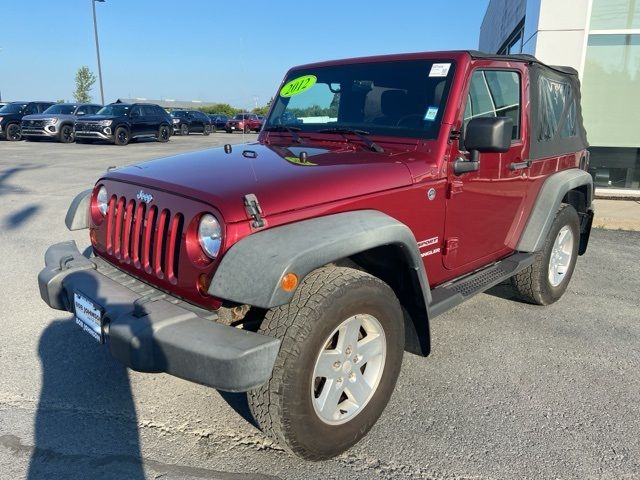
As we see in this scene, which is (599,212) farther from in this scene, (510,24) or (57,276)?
(510,24)

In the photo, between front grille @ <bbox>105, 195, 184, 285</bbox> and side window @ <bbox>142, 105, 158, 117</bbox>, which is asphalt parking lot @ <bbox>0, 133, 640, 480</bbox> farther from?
side window @ <bbox>142, 105, 158, 117</bbox>

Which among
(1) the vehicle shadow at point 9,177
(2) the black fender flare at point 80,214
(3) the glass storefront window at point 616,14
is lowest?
(1) the vehicle shadow at point 9,177

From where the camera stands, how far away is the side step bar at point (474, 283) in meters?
3.05

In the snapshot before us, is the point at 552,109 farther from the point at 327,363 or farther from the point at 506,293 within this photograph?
the point at 327,363

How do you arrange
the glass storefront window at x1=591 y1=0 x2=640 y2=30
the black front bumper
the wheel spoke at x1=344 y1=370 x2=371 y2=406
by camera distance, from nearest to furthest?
the black front bumper < the wheel spoke at x1=344 y1=370 x2=371 y2=406 < the glass storefront window at x1=591 y1=0 x2=640 y2=30

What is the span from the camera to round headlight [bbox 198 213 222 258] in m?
2.32

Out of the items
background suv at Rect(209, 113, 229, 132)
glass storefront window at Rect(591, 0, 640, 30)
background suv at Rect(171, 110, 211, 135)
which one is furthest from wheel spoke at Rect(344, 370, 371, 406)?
background suv at Rect(209, 113, 229, 132)

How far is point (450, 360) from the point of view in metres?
3.51

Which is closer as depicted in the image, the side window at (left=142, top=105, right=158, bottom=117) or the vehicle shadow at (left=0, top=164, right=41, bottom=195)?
the vehicle shadow at (left=0, top=164, right=41, bottom=195)

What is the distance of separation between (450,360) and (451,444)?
3.08ft

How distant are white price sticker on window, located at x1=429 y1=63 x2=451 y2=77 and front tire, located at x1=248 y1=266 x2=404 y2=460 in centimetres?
148

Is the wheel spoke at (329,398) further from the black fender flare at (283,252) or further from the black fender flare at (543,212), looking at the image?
the black fender flare at (543,212)

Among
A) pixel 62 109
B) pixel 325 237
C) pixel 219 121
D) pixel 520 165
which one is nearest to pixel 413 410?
pixel 325 237

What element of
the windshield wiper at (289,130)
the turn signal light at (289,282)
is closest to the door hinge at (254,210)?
the turn signal light at (289,282)
